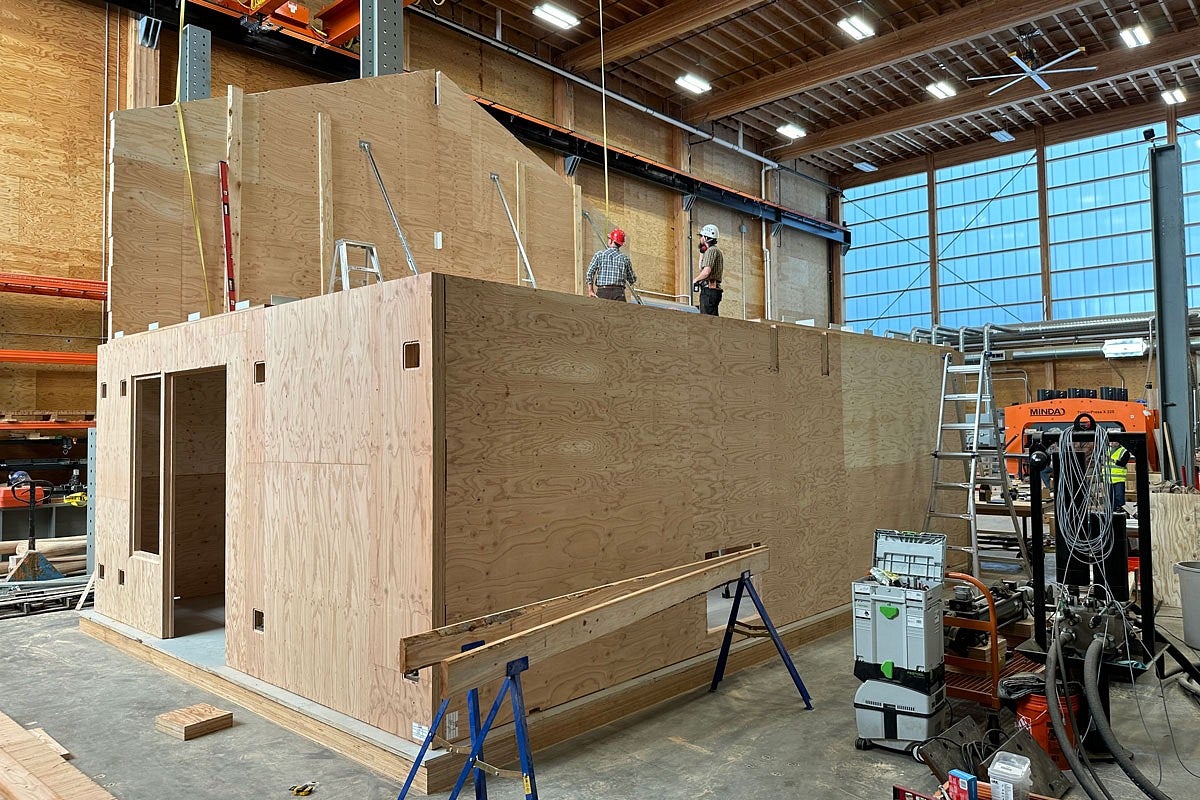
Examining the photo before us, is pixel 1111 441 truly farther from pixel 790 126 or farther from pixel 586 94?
pixel 790 126

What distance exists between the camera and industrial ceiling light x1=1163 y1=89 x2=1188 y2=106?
1719 cm

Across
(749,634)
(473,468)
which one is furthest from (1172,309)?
(473,468)

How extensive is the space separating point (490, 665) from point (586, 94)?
14.9 meters

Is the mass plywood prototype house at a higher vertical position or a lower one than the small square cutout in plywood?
higher

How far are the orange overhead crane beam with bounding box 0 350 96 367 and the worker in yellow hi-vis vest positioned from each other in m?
10.6

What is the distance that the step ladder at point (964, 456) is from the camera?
311 inches

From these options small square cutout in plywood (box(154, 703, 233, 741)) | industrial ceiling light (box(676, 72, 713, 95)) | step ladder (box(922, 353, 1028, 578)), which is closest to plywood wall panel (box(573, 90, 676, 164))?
industrial ceiling light (box(676, 72, 713, 95))

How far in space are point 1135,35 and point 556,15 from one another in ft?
34.6

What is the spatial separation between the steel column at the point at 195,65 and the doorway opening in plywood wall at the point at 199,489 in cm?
319

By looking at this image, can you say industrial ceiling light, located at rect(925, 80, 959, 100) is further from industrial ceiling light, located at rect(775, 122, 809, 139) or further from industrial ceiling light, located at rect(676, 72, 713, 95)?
industrial ceiling light, located at rect(676, 72, 713, 95)

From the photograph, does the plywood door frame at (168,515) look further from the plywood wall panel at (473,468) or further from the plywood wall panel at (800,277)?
the plywood wall panel at (800,277)

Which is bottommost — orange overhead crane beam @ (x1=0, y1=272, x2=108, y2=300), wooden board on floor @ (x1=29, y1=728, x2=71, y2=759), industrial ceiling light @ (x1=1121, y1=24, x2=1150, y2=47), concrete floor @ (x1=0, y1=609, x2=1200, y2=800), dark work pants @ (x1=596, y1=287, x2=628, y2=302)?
concrete floor @ (x1=0, y1=609, x2=1200, y2=800)

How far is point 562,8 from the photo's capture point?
1375cm

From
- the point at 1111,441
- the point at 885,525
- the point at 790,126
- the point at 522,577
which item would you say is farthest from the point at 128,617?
the point at 790,126
